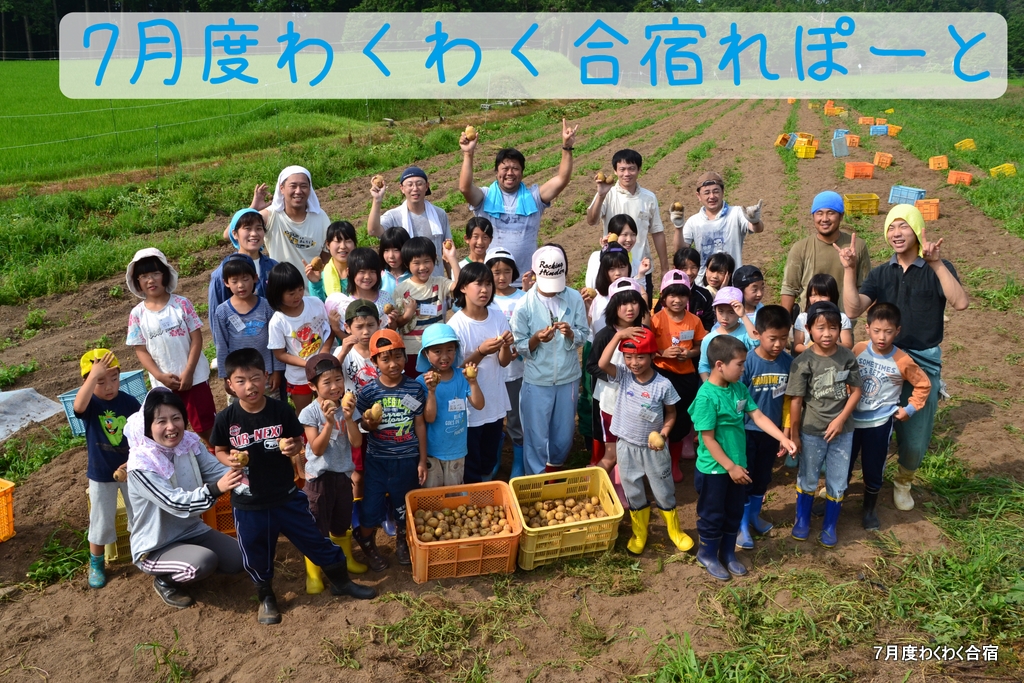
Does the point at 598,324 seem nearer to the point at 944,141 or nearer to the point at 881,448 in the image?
the point at 881,448

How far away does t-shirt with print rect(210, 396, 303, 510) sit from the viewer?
431cm

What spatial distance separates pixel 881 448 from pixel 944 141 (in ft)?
66.2

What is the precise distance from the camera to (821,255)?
5.74m

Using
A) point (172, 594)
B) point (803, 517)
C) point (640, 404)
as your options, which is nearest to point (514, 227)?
point (640, 404)

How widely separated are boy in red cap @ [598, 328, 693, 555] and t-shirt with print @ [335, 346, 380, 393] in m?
1.56

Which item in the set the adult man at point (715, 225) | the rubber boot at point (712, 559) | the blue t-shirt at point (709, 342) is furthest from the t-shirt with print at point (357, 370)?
the adult man at point (715, 225)

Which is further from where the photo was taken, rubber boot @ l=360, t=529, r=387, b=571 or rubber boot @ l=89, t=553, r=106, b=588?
rubber boot @ l=360, t=529, r=387, b=571

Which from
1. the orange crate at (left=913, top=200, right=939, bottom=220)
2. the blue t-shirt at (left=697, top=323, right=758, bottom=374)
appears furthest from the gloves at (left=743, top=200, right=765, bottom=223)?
the orange crate at (left=913, top=200, right=939, bottom=220)

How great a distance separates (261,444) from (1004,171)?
18164mm

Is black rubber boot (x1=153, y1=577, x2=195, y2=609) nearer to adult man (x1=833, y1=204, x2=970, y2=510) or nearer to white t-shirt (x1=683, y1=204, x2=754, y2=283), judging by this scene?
white t-shirt (x1=683, y1=204, x2=754, y2=283)

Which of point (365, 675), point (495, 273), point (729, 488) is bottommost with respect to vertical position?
point (365, 675)

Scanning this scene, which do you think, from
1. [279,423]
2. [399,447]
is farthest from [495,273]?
[279,423]

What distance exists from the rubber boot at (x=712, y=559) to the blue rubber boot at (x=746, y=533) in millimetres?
309

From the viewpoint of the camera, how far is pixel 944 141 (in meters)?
21.3
